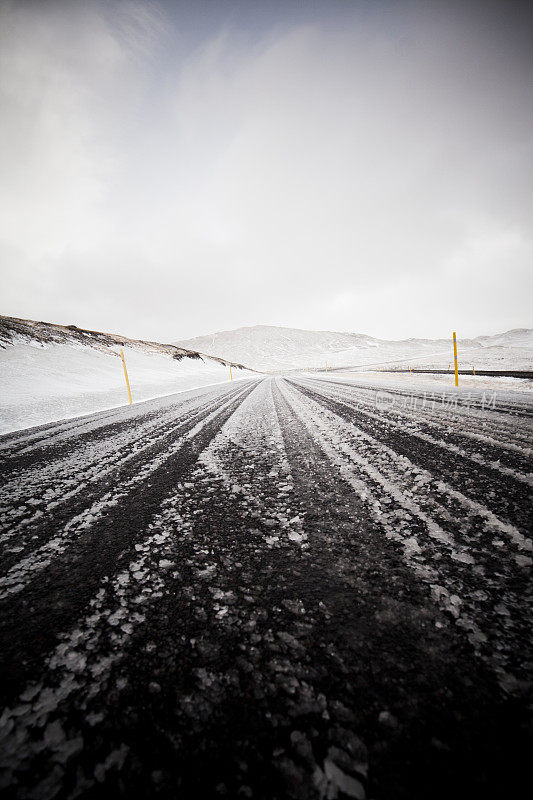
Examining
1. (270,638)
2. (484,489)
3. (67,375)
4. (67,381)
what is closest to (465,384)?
(484,489)

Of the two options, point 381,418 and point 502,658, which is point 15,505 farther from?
point 381,418

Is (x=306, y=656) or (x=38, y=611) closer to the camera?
(x=306, y=656)

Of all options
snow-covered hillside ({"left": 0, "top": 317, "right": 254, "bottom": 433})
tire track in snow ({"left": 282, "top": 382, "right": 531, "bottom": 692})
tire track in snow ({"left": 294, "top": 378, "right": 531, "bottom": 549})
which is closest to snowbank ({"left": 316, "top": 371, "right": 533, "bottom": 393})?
tire track in snow ({"left": 294, "top": 378, "right": 531, "bottom": 549})

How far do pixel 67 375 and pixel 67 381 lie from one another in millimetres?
2191

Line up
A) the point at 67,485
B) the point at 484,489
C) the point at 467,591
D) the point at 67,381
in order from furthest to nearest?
1. the point at 67,381
2. the point at 67,485
3. the point at 484,489
4. the point at 467,591

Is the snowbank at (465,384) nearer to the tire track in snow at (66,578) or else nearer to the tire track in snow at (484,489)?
the tire track in snow at (484,489)

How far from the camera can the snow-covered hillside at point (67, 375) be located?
934 centimetres

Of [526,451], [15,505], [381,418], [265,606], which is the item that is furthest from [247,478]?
[381,418]

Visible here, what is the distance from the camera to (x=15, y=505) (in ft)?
7.51

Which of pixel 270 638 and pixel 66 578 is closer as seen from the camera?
pixel 270 638

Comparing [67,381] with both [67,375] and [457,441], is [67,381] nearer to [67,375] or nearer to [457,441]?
[67,375]

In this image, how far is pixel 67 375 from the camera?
1950cm

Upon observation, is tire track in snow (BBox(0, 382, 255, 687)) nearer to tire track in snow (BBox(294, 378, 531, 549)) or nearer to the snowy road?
the snowy road

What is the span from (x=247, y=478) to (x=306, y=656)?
67.2 inches
